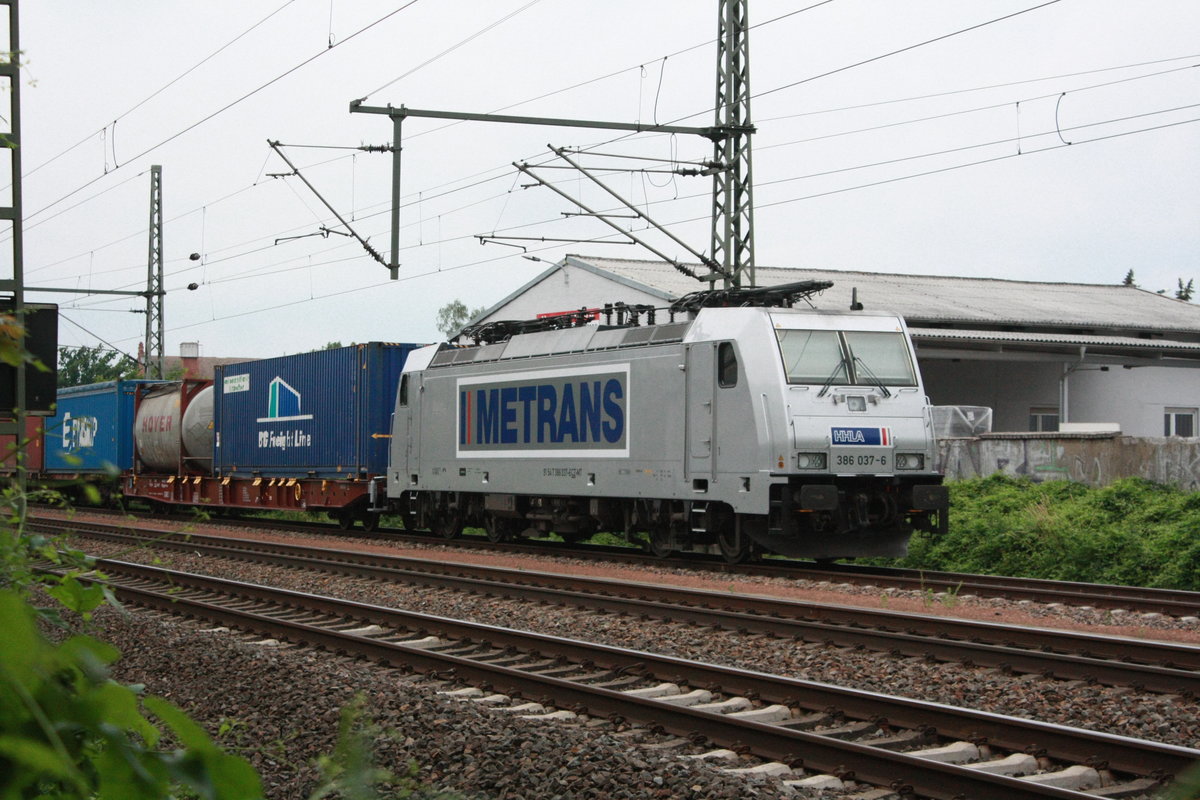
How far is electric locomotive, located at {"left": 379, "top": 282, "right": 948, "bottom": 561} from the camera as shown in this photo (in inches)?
A: 591

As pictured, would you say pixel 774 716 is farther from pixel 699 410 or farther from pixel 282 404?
pixel 282 404

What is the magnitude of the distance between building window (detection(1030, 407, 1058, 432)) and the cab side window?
21.8 m

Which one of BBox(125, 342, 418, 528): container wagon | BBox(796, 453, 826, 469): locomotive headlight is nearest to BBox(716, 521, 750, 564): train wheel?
BBox(796, 453, 826, 469): locomotive headlight

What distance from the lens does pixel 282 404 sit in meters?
27.0

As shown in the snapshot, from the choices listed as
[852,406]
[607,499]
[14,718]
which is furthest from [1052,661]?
[607,499]

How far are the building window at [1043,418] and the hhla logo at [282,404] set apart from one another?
803 inches

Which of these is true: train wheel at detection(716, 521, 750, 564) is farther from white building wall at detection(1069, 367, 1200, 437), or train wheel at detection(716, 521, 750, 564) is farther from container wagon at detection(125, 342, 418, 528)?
white building wall at detection(1069, 367, 1200, 437)

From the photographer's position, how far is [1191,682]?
26.1 feet

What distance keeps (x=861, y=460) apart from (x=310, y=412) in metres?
14.1

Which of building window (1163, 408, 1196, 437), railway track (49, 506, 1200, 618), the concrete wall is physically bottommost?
railway track (49, 506, 1200, 618)

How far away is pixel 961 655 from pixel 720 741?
2.94 metres

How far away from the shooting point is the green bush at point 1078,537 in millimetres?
15906

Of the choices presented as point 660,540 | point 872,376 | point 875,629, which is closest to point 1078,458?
point 872,376

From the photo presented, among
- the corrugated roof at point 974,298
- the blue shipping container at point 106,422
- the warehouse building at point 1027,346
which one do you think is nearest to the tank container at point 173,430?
the blue shipping container at point 106,422
